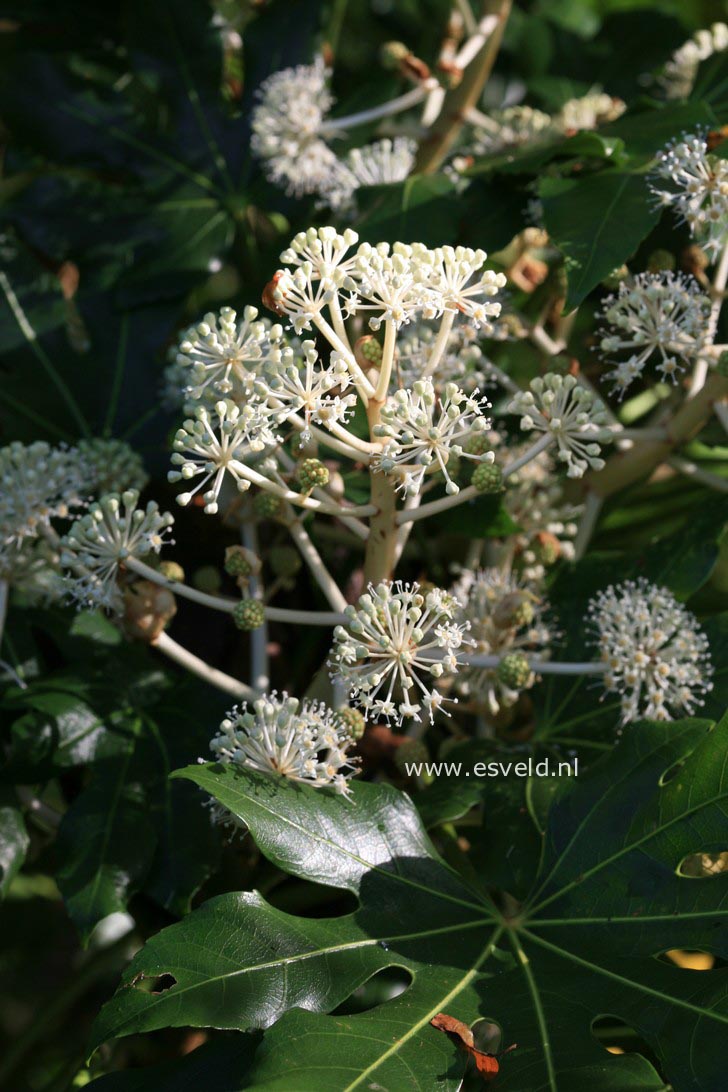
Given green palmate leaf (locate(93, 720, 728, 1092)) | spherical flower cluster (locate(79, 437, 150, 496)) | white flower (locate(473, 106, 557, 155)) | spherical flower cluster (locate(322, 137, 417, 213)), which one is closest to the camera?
green palmate leaf (locate(93, 720, 728, 1092))

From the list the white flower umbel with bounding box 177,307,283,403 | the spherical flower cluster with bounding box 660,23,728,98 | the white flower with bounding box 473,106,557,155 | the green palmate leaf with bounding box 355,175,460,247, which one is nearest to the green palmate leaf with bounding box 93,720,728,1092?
the white flower umbel with bounding box 177,307,283,403

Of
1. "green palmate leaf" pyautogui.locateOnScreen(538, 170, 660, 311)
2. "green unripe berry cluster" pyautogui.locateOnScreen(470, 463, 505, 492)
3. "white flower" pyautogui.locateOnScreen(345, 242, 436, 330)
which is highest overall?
"white flower" pyautogui.locateOnScreen(345, 242, 436, 330)

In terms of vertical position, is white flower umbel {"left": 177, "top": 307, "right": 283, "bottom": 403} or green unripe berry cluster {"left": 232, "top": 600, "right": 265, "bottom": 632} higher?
white flower umbel {"left": 177, "top": 307, "right": 283, "bottom": 403}

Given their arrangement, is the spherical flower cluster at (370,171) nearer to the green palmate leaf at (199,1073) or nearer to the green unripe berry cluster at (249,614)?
the green unripe berry cluster at (249,614)

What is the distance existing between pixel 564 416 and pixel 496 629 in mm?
285

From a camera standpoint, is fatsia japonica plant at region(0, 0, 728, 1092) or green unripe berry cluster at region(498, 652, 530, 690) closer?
fatsia japonica plant at region(0, 0, 728, 1092)

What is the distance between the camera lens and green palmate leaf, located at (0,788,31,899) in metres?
1.18

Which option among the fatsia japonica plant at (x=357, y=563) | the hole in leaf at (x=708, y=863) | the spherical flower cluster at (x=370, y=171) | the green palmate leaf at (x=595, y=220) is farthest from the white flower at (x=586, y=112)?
the hole in leaf at (x=708, y=863)

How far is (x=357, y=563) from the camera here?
1.47 meters

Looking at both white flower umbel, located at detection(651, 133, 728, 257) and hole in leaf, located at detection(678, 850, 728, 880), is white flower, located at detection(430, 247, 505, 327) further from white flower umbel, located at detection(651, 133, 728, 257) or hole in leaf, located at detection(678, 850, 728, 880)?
hole in leaf, located at detection(678, 850, 728, 880)

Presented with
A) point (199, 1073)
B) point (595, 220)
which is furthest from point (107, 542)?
point (595, 220)

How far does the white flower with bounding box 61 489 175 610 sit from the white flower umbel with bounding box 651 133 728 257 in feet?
2.04

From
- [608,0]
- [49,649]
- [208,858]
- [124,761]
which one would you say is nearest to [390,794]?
[208,858]

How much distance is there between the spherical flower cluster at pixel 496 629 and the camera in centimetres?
119
